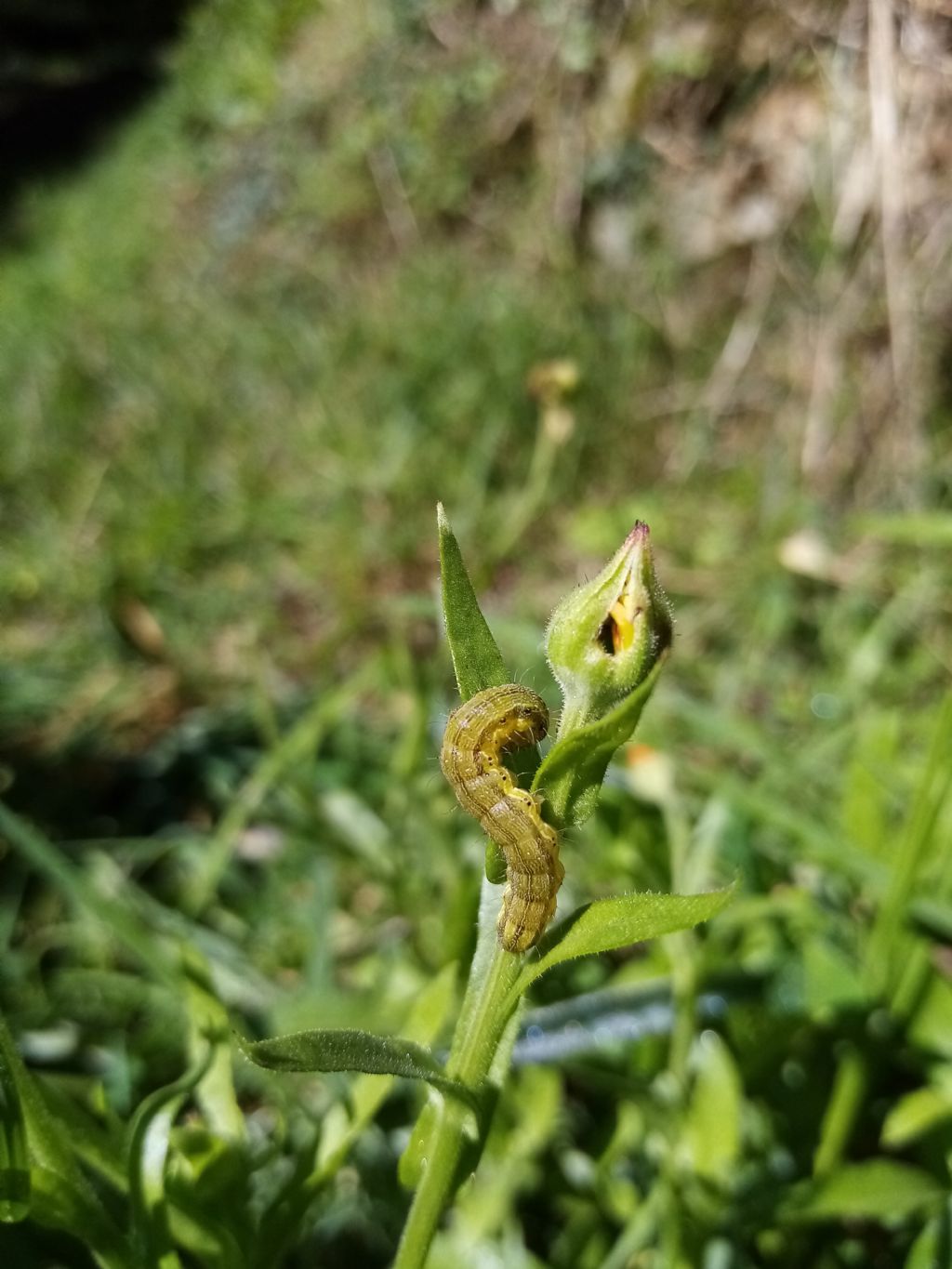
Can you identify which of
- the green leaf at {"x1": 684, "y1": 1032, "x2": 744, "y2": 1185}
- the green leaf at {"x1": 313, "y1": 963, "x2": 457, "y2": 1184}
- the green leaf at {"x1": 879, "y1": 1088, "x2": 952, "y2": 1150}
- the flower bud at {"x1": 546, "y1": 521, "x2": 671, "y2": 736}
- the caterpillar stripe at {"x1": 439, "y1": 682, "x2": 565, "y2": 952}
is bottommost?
the green leaf at {"x1": 879, "y1": 1088, "x2": 952, "y2": 1150}

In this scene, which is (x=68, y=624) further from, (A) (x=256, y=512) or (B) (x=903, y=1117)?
(B) (x=903, y=1117)

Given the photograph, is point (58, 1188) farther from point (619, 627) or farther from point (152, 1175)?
point (619, 627)

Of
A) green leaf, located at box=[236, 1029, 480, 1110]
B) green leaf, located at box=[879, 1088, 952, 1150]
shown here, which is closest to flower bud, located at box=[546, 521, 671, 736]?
green leaf, located at box=[236, 1029, 480, 1110]

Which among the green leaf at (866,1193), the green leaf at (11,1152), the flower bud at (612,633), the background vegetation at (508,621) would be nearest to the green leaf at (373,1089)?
the background vegetation at (508,621)

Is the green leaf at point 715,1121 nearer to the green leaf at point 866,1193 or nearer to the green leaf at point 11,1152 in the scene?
the green leaf at point 866,1193

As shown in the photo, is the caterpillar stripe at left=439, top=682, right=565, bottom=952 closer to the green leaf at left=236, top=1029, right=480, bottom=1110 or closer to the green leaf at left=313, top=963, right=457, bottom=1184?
the green leaf at left=236, top=1029, right=480, bottom=1110

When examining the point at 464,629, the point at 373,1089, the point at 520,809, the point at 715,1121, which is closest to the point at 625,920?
the point at 520,809

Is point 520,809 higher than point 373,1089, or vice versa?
point 520,809

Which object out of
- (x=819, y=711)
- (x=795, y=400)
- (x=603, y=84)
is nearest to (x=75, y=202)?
(x=603, y=84)
